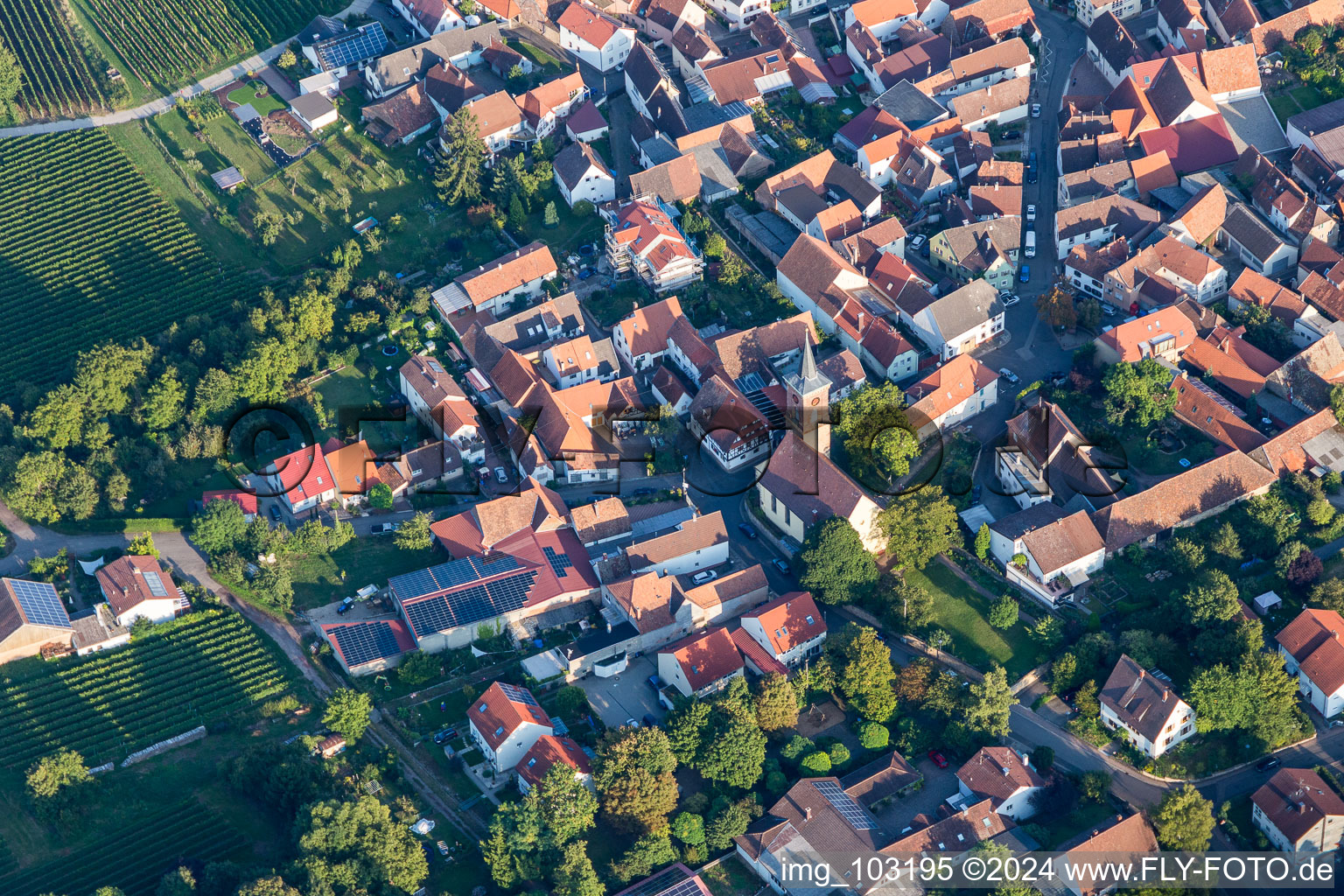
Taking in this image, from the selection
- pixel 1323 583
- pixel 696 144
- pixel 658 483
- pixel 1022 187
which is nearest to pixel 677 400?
pixel 658 483

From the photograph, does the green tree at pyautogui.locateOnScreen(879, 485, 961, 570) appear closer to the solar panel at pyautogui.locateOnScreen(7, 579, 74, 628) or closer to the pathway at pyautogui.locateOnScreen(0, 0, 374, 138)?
the solar panel at pyautogui.locateOnScreen(7, 579, 74, 628)

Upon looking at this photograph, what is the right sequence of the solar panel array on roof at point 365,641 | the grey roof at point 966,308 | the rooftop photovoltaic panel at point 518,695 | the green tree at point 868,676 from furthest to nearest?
1. the grey roof at point 966,308
2. the solar panel array on roof at point 365,641
3. the green tree at point 868,676
4. the rooftop photovoltaic panel at point 518,695

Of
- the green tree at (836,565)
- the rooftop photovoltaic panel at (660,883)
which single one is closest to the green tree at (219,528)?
the rooftop photovoltaic panel at (660,883)

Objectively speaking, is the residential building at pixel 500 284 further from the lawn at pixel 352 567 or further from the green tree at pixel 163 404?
the lawn at pixel 352 567

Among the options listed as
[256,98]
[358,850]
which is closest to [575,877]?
[358,850]

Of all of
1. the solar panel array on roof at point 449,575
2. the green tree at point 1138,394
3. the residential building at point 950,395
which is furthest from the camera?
the residential building at point 950,395

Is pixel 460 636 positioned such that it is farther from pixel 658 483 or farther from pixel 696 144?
pixel 696 144

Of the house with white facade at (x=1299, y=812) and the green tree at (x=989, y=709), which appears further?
the green tree at (x=989, y=709)

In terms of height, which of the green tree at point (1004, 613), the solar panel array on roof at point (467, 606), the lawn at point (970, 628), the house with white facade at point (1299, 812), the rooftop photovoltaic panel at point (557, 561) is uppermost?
the solar panel array on roof at point (467, 606)
